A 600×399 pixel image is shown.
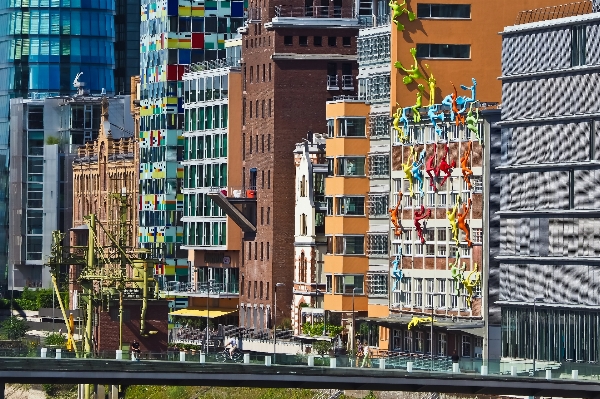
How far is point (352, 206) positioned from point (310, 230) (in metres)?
12.3

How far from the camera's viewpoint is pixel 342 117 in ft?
573

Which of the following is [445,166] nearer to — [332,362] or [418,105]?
[418,105]

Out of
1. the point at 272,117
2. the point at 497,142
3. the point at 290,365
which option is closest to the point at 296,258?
the point at 272,117

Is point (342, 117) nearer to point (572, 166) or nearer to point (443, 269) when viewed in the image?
point (443, 269)

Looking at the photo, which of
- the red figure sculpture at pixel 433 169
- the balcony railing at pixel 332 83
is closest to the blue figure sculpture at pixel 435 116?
the red figure sculpture at pixel 433 169

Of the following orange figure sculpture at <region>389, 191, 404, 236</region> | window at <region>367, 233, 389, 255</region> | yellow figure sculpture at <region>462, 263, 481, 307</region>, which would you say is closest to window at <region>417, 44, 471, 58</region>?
orange figure sculpture at <region>389, 191, 404, 236</region>

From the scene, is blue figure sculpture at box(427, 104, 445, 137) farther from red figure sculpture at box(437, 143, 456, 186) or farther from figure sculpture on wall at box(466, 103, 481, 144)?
figure sculpture on wall at box(466, 103, 481, 144)

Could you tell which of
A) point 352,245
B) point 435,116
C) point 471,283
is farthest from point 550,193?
point 352,245

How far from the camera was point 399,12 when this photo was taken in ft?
548

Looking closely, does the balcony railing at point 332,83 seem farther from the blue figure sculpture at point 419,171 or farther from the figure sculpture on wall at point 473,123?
the figure sculpture on wall at point 473,123

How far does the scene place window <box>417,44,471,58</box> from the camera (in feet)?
546

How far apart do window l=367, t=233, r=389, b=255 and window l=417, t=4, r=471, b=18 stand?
49.3 ft

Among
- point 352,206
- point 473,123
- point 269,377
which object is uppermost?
point 473,123

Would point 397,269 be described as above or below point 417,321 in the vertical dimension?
above
